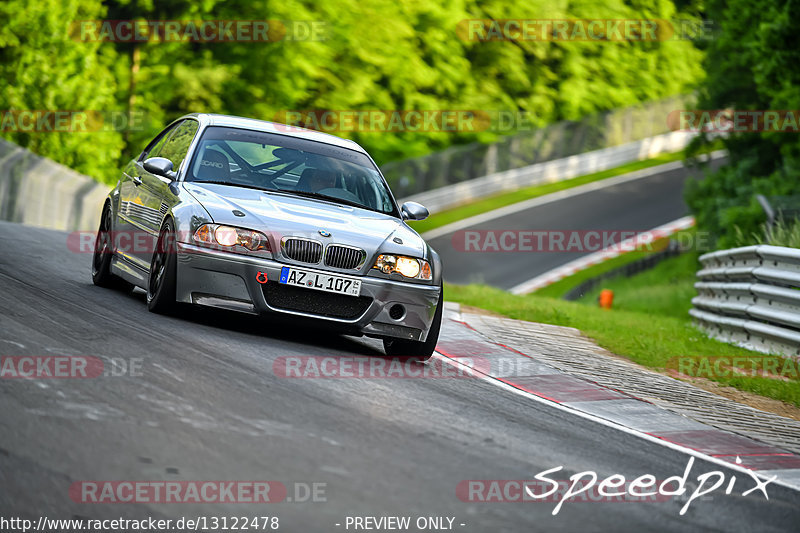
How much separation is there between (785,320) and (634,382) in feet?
9.82

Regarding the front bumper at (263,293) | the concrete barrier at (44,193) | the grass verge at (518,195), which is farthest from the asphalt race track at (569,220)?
the front bumper at (263,293)

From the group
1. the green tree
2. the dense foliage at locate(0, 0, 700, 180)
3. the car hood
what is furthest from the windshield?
the green tree

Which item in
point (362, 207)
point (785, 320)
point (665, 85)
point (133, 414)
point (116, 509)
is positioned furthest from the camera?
point (665, 85)

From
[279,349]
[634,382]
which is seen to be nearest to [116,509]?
[279,349]

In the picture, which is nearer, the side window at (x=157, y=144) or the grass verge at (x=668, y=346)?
the grass verge at (x=668, y=346)

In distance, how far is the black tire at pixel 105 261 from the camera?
9.67m

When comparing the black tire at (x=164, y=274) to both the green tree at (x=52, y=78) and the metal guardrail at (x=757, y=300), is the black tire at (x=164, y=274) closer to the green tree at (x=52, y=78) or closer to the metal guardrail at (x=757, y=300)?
the metal guardrail at (x=757, y=300)

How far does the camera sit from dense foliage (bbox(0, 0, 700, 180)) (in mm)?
28578

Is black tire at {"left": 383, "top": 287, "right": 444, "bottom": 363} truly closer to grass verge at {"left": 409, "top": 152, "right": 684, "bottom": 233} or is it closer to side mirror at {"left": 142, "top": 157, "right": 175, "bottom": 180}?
side mirror at {"left": 142, "top": 157, "right": 175, "bottom": 180}

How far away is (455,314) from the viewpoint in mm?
12492

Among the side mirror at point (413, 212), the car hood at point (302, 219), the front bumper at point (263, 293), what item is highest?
the side mirror at point (413, 212)

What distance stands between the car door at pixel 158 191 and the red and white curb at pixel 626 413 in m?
2.49

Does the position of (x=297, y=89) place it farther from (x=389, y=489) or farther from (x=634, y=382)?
(x=389, y=489)

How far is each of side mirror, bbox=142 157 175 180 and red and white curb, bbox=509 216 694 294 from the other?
57.8 ft
